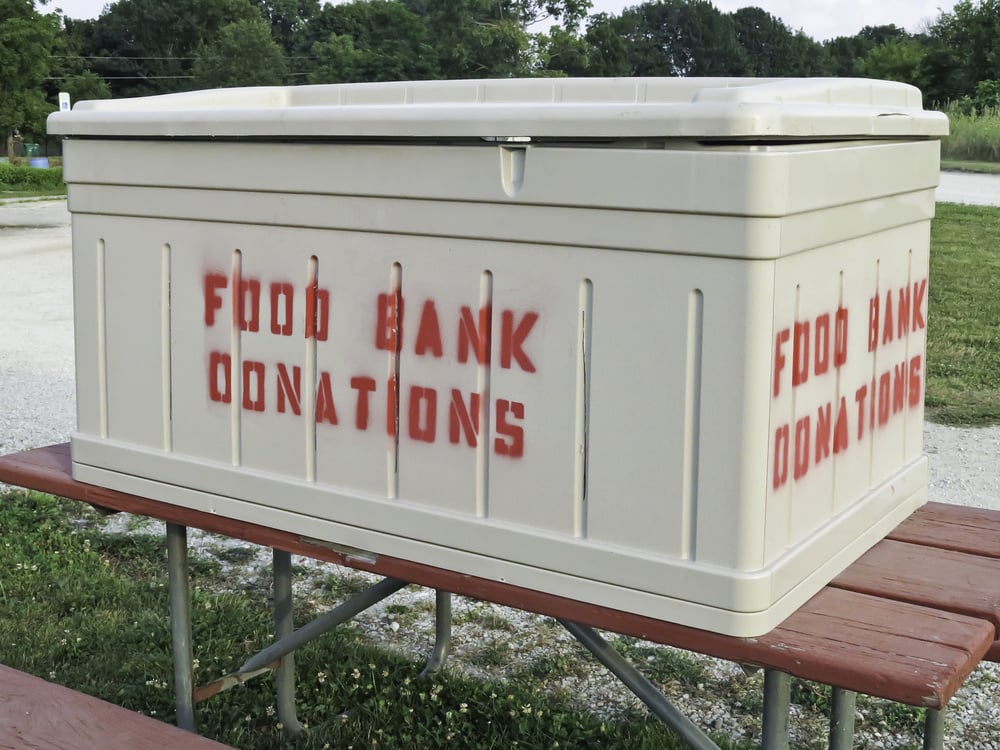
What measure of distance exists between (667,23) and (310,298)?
69.8 metres

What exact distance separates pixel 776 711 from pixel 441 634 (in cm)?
160

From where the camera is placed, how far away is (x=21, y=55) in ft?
95.4

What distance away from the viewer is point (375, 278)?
166 cm

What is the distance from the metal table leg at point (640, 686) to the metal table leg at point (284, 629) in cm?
85

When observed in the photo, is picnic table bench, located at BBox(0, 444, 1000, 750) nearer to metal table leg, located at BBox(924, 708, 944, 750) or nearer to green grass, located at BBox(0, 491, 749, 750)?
metal table leg, located at BBox(924, 708, 944, 750)

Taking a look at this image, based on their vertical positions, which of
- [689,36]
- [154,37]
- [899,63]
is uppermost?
[689,36]

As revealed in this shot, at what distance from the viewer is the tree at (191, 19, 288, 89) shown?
5728 cm

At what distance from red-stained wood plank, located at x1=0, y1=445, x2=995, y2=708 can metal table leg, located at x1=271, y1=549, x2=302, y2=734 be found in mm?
1004

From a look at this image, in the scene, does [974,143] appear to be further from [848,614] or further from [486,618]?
[848,614]

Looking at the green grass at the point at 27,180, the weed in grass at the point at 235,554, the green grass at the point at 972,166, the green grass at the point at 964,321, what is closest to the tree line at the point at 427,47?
the green grass at the point at 27,180

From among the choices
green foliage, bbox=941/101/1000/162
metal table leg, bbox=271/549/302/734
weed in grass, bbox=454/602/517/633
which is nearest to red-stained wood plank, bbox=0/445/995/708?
metal table leg, bbox=271/549/302/734

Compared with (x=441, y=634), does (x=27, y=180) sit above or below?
above

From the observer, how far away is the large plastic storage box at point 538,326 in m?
1.40

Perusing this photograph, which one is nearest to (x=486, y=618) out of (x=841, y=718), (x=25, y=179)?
(x=841, y=718)
